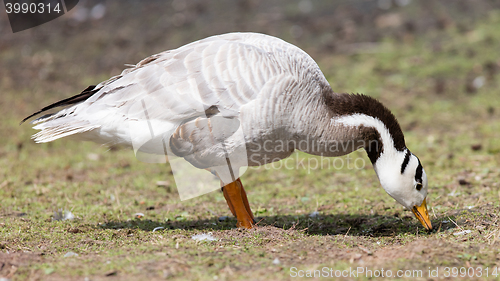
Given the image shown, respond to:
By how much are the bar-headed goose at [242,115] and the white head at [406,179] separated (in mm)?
11

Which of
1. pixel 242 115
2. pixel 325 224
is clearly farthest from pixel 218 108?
pixel 325 224

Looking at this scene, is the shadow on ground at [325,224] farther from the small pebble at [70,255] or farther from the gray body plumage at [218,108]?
the small pebble at [70,255]

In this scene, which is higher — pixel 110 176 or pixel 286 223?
pixel 110 176

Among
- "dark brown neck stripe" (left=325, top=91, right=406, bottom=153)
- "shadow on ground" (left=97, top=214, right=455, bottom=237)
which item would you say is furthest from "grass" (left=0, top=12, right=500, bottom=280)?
"dark brown neck stripe" (left=325, top=91, right=406, bottom=153)

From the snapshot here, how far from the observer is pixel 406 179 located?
15.8 feet

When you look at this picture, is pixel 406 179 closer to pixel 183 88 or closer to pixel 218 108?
pixel 218 108

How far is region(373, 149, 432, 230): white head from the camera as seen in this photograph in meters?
4.80

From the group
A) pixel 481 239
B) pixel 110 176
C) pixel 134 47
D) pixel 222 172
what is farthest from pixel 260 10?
pixel 481 239

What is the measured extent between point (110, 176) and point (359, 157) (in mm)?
4363

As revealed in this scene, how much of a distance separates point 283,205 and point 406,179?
1923mm

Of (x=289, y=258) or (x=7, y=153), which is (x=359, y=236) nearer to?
(x=289, y=258)

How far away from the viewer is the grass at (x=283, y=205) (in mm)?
3791

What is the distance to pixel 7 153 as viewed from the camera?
26.2 feet

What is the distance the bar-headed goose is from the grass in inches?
28.0
